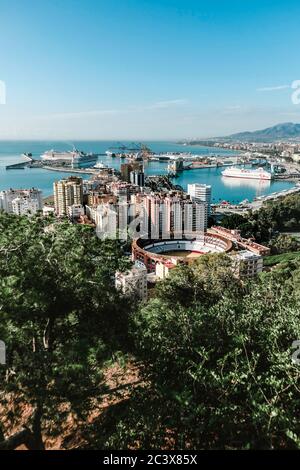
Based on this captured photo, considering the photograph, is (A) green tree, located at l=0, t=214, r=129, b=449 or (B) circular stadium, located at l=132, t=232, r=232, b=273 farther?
(B) circular stadium, located at l=132, t=232, r=232, b=273

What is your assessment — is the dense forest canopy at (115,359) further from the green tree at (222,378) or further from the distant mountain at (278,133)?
the distant mountain at (278,133)

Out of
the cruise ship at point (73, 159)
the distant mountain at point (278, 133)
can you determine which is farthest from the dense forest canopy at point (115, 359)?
the distant mountain at point (278, 133)

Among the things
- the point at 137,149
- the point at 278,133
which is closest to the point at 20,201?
the point at 137,149

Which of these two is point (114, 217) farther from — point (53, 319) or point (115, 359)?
point (115, 359)

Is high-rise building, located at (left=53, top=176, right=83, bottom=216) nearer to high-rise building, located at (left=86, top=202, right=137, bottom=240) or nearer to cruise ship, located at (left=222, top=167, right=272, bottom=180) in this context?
high-rise building, located at (left=86, top=202, right=137, bottom=240)

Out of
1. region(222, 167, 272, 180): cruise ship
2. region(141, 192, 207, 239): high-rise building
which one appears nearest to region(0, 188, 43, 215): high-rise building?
region(141, 192, 207, 239): high-rise building
